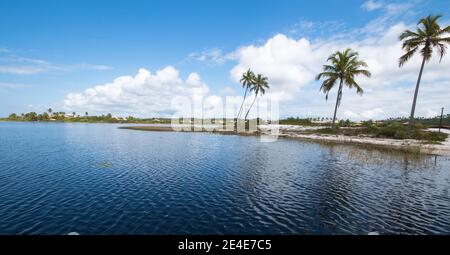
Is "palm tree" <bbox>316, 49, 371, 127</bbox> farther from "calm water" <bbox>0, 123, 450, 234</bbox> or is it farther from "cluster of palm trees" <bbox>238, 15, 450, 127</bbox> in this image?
"calm water" <bbox>0, 123, 450, 234</bbox>

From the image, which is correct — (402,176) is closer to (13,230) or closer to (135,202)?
(135,202)

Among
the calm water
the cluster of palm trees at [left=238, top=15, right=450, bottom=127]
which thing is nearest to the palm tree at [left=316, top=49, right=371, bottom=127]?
the cluster of palm trees at [left=238, top=15, right=450, bottom=127]

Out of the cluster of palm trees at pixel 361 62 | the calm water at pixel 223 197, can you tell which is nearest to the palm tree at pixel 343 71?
the cluster of palm trees at pixel 361 62

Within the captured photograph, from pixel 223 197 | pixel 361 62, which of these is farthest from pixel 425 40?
pixel 223 197

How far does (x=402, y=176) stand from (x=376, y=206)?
11.4m

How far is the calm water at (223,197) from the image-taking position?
43.0ft

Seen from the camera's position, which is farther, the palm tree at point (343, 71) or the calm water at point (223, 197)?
the palm tree at point (343, 71)

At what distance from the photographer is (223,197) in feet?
59.1

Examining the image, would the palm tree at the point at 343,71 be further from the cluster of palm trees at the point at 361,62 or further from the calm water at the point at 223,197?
the calm water at the point at 223,197

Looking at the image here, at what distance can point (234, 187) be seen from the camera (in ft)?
67.6

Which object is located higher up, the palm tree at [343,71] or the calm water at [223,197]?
the palm tree at [343,71]

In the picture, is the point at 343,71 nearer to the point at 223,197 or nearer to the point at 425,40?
the point at 425,40

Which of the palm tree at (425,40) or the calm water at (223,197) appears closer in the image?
the calm water at (223,197)
